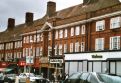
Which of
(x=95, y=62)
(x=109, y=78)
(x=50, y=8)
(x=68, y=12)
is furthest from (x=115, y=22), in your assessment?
(x=109, y=78)

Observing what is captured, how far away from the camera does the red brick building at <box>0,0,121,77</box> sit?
50688 millimetres

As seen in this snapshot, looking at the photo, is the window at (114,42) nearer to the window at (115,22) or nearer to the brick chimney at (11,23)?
the window at (115,22)

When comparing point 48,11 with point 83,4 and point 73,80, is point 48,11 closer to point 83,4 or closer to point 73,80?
point 83,4

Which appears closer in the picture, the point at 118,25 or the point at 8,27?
→ the point at 118,25

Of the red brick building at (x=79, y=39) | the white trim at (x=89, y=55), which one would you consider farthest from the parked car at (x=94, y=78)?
the white trim at (x=89, y=55)

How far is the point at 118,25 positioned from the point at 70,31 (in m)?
13.8

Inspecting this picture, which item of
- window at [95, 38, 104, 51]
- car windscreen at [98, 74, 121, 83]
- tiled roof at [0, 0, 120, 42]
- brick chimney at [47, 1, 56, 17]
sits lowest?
car windscreen at [98, 74, 121, 83]

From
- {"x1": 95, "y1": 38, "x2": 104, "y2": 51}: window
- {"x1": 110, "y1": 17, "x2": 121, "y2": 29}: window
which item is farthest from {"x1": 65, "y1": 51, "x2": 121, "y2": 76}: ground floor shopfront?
{"x1": 110, "y1": 17, "x2": 121, "y2": 29}: window

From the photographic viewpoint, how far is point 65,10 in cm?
7619

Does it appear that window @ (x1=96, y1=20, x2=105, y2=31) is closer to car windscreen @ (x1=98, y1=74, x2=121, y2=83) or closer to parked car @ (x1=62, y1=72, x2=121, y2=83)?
parked car @ (x1=62, y1=72, x2=121, y2=83)

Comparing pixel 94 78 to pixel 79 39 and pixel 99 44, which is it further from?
pixel 79 39

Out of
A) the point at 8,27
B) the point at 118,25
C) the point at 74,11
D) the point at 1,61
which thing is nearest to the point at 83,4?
the point at 74,11

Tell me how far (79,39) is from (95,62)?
11308mm

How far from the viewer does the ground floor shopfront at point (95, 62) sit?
45.4 metres
